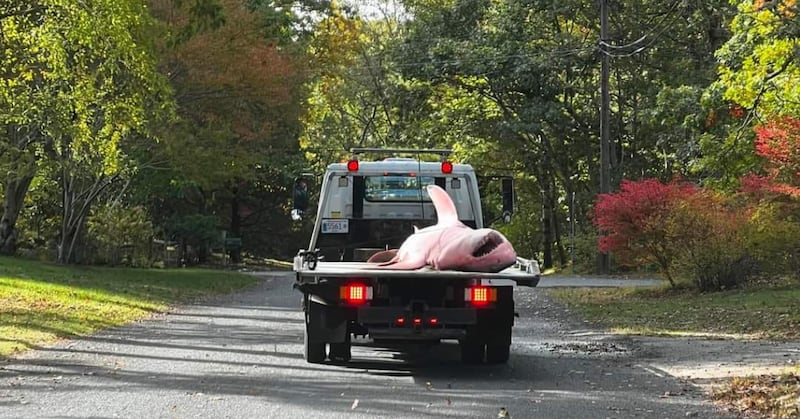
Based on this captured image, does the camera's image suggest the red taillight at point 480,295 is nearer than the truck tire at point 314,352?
Yes

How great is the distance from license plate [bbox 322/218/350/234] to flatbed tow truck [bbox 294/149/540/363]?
0.04 feet

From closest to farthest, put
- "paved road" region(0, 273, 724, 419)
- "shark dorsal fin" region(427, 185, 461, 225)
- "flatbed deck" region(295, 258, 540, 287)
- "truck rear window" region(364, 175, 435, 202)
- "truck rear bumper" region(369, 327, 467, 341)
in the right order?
1. "paved road" region(0, 273, 724, 419)
2. "flatbed deck" region(295, 258, 540, 287)
3. "truck rear bumper" region(369, 327, 467, 341)
4. "shark dorsal fin" region(427, 185, 461, 225)
5. "truck rear window" region(364, 175, 435, 202)

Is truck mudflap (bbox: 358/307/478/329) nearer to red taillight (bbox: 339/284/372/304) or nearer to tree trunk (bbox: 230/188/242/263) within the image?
red taillight (bbox: 339/284/372/304)

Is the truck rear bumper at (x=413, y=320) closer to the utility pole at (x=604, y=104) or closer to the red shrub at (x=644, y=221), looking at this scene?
the red shrub at (x=644, y=221)

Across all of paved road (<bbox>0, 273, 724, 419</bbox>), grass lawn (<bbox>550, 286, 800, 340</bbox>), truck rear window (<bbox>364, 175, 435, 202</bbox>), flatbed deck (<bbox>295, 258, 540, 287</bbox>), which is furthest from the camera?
grass lawn (<bbox>550, 286, 800, 340</bbox>)

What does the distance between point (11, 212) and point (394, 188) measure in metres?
Result: 21.7

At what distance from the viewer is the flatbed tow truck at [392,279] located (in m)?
10.7

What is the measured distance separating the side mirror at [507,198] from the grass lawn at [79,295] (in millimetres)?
6175

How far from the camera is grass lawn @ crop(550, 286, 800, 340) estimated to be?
16688 mm

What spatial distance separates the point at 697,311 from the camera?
19688 millimetres

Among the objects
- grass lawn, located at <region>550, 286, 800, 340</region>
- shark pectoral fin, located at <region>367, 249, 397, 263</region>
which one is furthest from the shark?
grass lawn, located at <region>550, 286, 800, 340</region>

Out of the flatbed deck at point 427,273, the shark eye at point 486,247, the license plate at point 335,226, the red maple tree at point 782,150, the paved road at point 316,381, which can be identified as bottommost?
the paved road at point 316,381

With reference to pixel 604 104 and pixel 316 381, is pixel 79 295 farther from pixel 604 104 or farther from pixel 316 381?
pixel 604 104

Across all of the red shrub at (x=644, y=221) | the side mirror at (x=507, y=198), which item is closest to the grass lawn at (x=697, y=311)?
the red shrub at (x=644, y=221)
